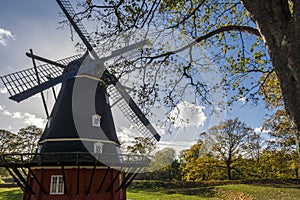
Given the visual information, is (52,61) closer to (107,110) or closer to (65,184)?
(107,110)

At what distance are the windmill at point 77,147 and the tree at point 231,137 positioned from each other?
45.8ft

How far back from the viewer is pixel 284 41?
2.84m

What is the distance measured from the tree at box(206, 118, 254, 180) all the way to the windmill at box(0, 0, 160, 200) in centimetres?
1395

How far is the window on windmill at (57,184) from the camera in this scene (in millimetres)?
11188

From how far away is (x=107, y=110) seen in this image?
13.1m

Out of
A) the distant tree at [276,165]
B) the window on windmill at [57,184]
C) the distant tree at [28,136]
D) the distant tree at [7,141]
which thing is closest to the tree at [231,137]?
the distant tree at [276,165]

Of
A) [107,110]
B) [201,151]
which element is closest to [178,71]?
[107,110]

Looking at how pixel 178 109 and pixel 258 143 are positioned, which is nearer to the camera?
pixel 178 109

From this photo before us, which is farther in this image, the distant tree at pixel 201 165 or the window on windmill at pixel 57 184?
the distant tree at pixel 201 165

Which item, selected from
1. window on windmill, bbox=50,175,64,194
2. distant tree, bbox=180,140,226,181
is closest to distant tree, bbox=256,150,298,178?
distant tree, bbox=180,140,226,181

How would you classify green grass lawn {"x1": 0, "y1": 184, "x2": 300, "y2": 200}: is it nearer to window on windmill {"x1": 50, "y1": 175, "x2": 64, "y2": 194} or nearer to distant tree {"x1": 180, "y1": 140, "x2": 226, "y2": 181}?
distant tree {"x1": 180, "y1": 140, "x2": 226, "y2": 181}

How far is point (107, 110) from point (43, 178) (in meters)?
4.08

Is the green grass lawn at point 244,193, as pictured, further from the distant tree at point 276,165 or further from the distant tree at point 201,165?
the distant tree at point 201,165

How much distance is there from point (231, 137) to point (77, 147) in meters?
17.5
